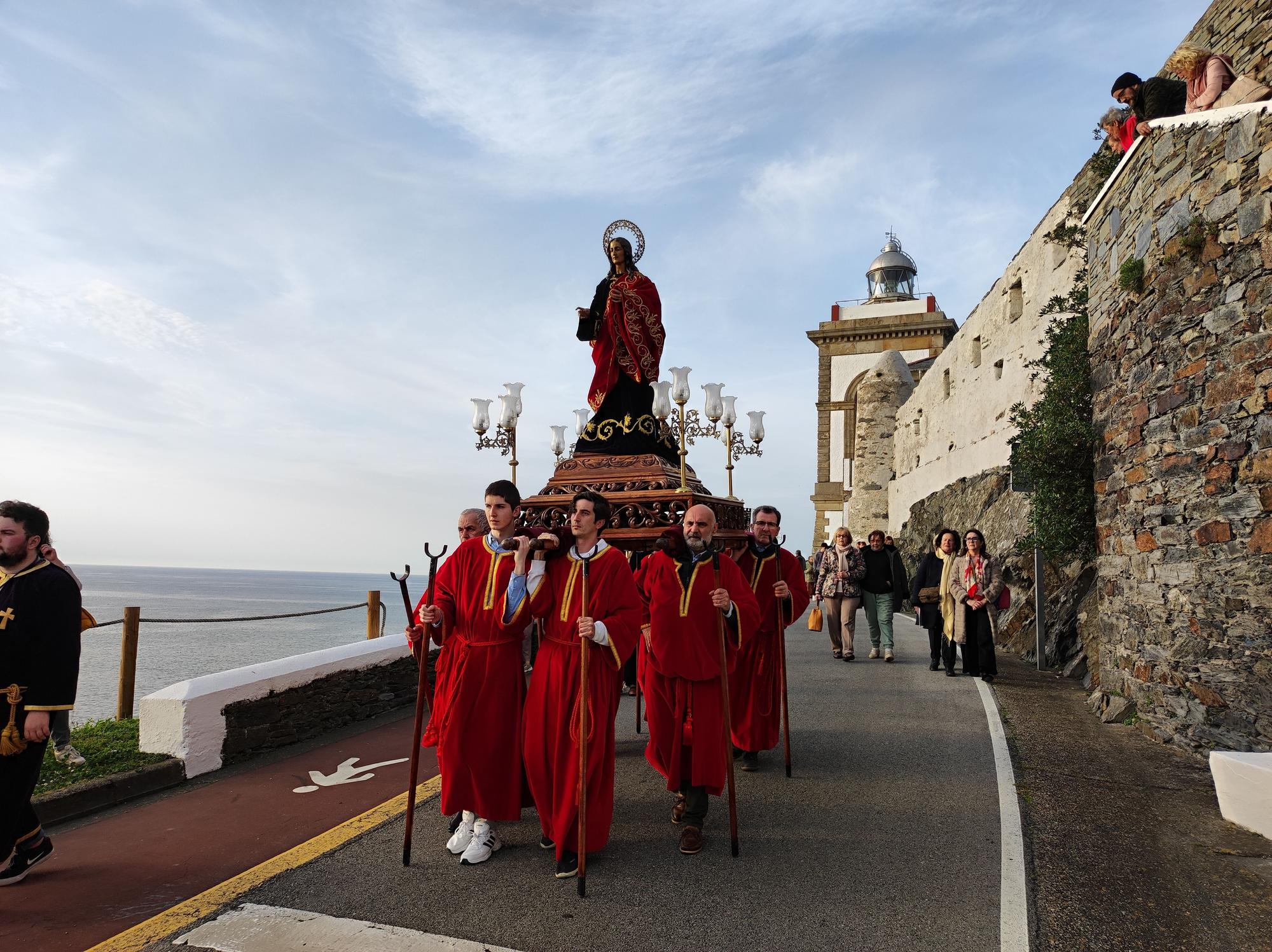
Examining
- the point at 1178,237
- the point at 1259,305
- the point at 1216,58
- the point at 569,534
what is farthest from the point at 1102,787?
the point at 1216,58

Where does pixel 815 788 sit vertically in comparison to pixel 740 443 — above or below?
below

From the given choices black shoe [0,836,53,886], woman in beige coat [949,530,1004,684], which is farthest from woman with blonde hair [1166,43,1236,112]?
black shoe [0,836,53,886]

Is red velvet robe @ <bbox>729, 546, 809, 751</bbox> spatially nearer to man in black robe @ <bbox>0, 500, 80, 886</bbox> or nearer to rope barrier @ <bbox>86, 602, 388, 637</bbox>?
rope barrier @ <bbox>86, 602, 388, 637</bbox>

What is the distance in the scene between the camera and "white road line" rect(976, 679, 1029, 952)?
326cm

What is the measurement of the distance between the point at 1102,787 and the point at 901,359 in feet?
87.4

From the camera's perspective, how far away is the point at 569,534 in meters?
4.47

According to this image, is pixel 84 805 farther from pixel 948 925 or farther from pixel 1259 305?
pixel 1259 305

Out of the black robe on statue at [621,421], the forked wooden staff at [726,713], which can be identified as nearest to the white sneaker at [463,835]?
the forked wooden staff at [726,713]

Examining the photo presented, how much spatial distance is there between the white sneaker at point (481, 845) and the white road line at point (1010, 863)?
7.87 feet

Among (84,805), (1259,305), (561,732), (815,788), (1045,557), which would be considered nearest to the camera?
(561,732)

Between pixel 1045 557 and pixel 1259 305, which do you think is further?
pixel 1045 557

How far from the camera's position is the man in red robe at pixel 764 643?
5750mm

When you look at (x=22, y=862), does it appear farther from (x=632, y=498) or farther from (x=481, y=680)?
(x=632, y=498)

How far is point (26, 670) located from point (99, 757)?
6.50 feet
